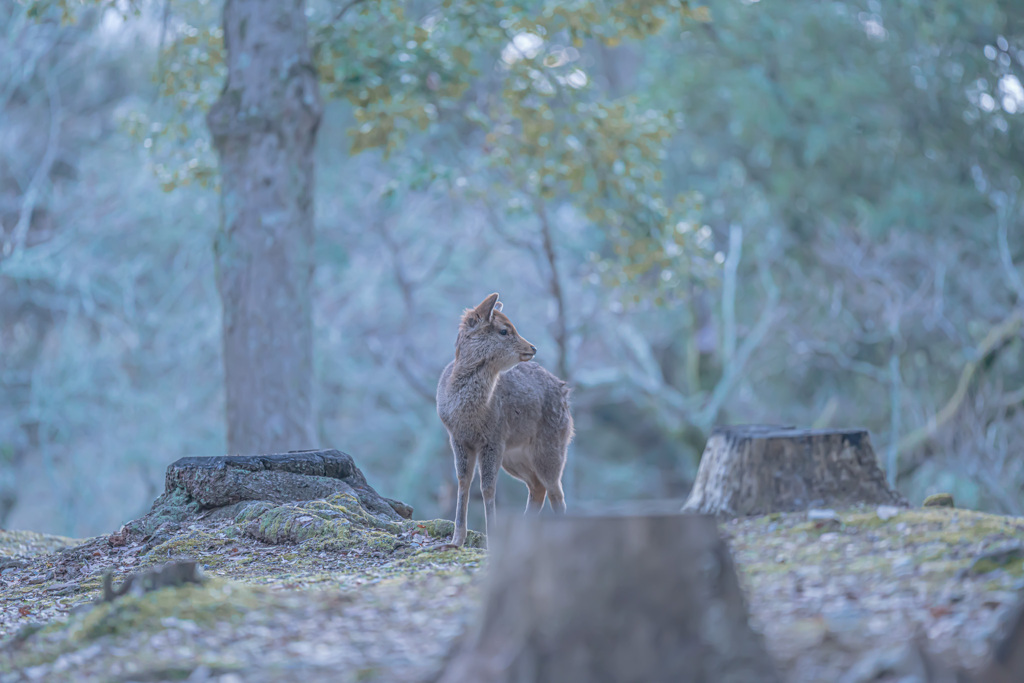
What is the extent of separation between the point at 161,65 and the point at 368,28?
3069mm

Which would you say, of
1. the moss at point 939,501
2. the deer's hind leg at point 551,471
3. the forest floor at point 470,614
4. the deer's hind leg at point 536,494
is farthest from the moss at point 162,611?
the moss at point 939,501

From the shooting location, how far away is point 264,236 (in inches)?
415

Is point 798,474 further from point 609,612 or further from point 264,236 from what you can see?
point 264,236

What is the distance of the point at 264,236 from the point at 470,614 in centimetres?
721

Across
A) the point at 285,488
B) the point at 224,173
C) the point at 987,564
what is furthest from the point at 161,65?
the point at 987,564

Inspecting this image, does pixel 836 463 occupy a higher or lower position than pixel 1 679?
higher

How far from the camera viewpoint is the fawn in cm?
677

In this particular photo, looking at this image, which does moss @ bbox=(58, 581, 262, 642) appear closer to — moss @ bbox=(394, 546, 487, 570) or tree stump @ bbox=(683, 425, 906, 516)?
moss @ bbox=(394, 546, 487, 570)

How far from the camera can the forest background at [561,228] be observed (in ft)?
42.6

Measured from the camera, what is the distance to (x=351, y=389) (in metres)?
23.8

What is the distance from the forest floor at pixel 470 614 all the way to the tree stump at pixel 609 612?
0.98 ft

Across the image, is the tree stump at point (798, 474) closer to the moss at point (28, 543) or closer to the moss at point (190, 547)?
the moss at point (190, 547)

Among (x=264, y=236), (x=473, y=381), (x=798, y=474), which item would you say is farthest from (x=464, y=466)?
(x=264, y=236)

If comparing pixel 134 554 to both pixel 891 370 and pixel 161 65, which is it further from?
pixel 891 370
